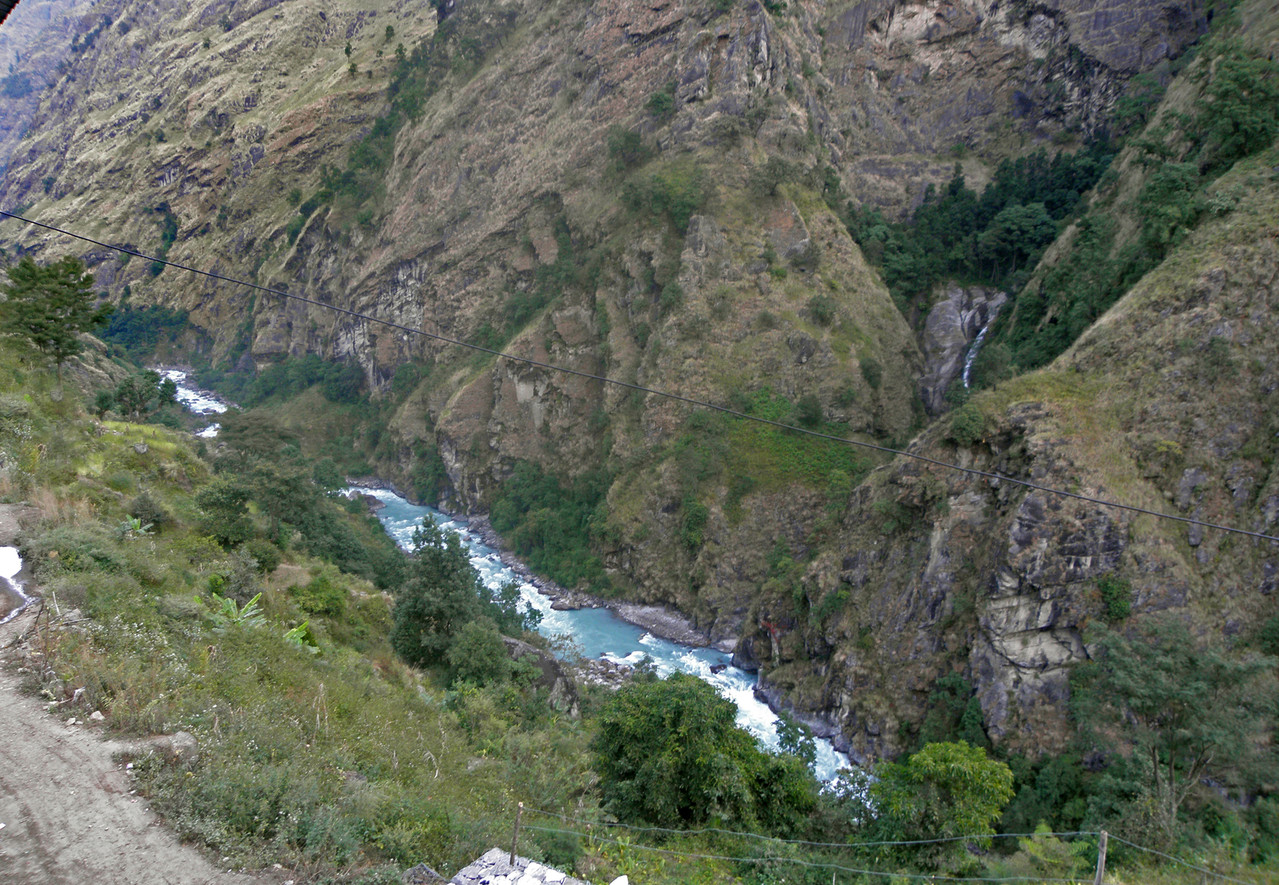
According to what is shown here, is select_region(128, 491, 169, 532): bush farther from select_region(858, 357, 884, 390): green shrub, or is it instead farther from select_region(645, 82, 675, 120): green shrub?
select_region(645, 82, 675, 120): green shrub

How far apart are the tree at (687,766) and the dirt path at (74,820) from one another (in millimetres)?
7419

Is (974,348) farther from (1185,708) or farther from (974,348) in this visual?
(1185,708)

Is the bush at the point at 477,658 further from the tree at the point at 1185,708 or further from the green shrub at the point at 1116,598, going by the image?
the green shrub at the point at 1116,598

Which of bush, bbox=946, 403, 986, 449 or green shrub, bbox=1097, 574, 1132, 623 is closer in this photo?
green shrub, bbox=1097, 574, 1132, 623

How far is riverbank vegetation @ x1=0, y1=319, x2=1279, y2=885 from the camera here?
21.5ft

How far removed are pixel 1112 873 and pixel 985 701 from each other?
44.3 feet

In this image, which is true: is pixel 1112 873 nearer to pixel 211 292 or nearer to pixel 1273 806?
pixel 1273 806

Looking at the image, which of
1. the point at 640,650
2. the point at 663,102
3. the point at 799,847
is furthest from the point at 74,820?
the point at 663,102

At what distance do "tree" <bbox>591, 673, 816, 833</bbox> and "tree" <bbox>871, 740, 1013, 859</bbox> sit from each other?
1.58m

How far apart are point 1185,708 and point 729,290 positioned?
28648 mm

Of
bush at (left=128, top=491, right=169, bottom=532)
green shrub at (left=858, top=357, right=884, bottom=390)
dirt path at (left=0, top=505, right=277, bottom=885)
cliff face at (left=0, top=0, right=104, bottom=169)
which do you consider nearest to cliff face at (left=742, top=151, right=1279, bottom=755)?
green shrub at (left=858, top=357, right=884, bottom=390)

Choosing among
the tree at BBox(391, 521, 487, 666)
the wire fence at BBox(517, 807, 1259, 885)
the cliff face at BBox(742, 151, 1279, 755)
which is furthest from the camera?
the cliff face at BBox(742, 151, 1279, 755)

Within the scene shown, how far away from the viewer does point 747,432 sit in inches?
1425

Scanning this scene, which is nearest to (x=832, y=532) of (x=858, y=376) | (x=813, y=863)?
(x=858, y=376)
